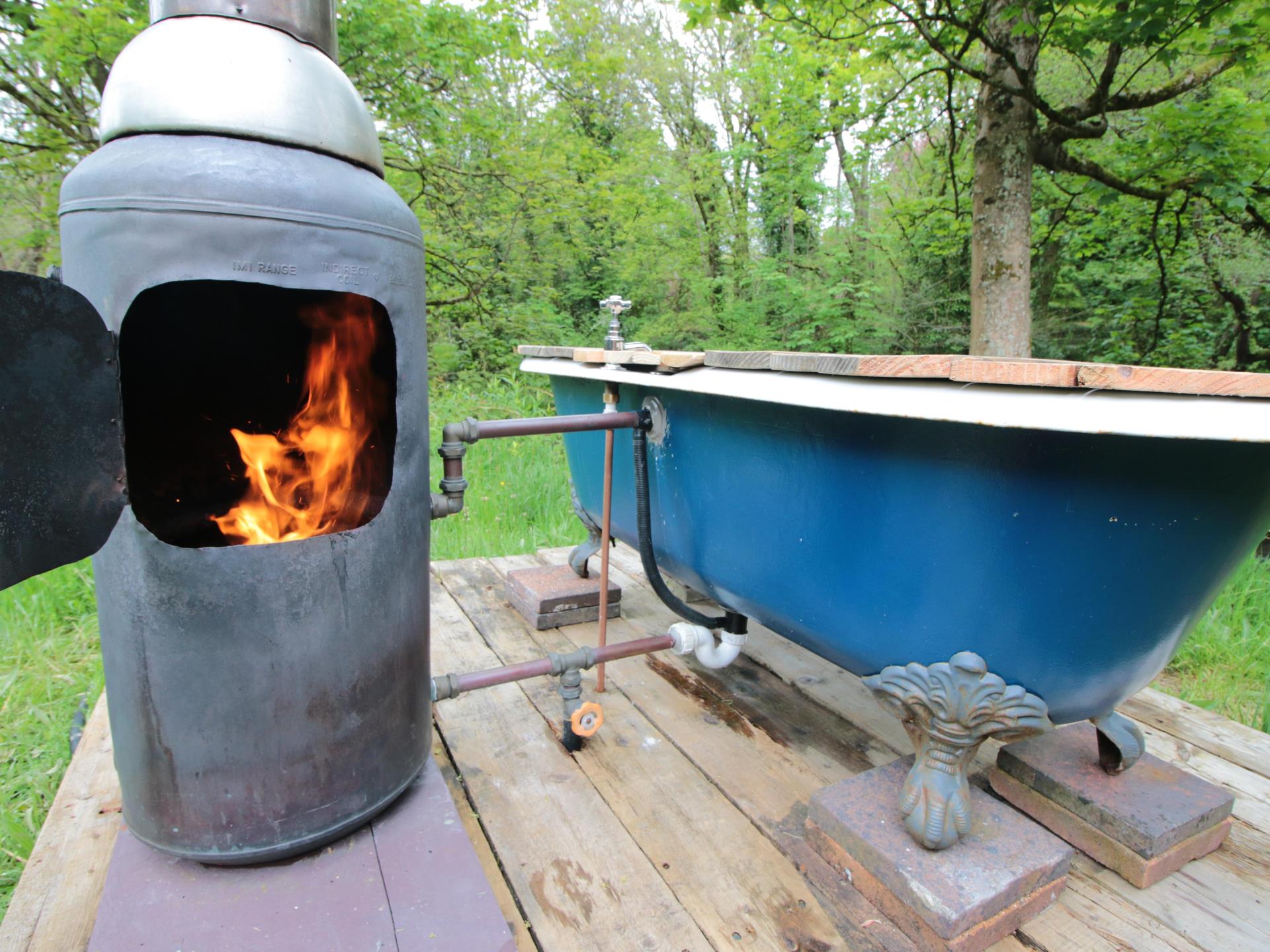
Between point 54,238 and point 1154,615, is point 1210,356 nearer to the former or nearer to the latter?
point 1154,615

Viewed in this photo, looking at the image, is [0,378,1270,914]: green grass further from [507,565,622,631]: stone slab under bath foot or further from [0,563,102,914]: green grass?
[507,565,622,631]: stone slab under bath foot

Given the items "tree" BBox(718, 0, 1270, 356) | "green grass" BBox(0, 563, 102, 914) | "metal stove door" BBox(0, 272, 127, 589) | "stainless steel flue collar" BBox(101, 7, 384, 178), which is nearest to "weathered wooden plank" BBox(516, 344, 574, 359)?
"stainless steel flue collar" BBox(101, 7, 384, 178)

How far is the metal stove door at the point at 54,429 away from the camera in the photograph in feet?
2.54

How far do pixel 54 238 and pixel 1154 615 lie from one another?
4.99 meters

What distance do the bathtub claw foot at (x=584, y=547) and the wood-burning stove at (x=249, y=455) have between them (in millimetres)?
1044

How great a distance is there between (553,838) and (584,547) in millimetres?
1065

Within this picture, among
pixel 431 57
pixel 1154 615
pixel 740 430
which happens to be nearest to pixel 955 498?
pixel 1154 615

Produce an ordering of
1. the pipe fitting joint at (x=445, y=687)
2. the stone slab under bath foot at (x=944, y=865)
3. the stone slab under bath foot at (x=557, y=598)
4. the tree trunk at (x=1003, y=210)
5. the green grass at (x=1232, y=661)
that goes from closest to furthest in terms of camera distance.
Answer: the stone slab under bath foot at (x=944, y=865)
the pipe fitting joint at (x=445, y=687)
the green grass at (x=1232, y=661)
the stone slab under bath foot at (x=557, y=598)
the tree trunk at (x=1003, y=210)

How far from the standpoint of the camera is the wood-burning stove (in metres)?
0.84

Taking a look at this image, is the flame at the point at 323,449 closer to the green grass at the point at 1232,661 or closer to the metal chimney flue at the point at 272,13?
the metal chimney flue at the point at 272,13

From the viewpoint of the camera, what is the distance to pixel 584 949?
1.01 meters

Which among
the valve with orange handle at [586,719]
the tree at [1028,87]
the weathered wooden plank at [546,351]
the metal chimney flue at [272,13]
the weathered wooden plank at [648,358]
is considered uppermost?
the tree at [1028,87]

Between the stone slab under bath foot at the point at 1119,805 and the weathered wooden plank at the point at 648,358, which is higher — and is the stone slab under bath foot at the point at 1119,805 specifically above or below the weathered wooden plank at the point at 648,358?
below

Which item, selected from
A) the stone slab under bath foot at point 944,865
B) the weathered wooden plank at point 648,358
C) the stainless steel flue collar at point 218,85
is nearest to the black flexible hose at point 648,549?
the weathered wooden plank at point 648,358
